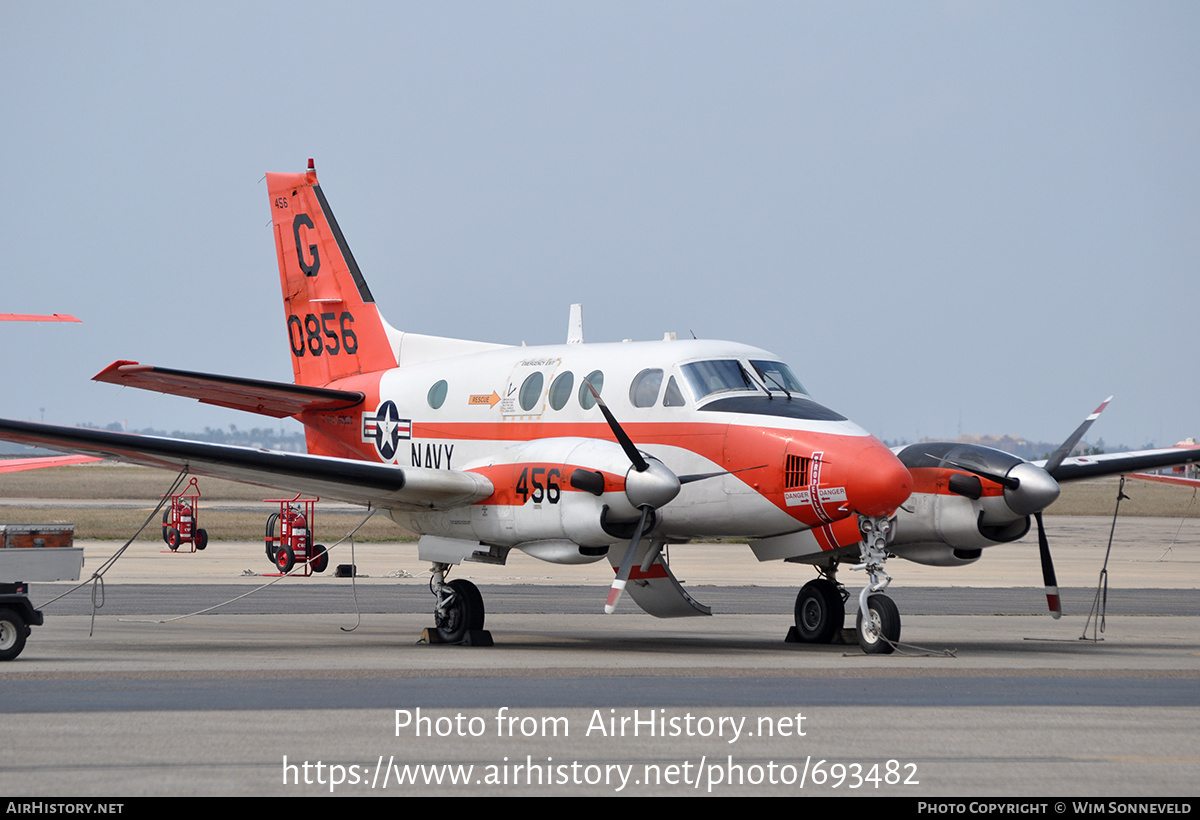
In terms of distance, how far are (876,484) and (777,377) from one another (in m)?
2.46

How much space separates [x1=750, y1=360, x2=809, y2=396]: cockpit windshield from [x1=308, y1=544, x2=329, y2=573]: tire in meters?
17.4

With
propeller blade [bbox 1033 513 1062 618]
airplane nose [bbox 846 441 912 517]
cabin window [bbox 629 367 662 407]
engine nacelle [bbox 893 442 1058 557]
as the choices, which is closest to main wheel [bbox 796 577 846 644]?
engine nacelle [bbox 893 442 1058 557]

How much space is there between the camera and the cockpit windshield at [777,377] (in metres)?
15.8

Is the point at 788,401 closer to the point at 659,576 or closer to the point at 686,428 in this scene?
the point at 686,428

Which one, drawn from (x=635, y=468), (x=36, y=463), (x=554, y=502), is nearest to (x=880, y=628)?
(x=635, y=468)

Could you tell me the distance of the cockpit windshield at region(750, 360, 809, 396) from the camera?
15844mm

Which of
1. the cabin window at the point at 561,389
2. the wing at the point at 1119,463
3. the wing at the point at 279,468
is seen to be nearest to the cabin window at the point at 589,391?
the cabin window at the point at 561,389

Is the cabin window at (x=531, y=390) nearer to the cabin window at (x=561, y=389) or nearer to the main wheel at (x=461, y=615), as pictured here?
the cabin window at (x=561, y=389)

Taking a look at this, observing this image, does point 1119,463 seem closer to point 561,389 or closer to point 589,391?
point 589,391

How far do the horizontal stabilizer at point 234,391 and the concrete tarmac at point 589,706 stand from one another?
10.7 feet

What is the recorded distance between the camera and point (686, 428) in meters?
15.5
